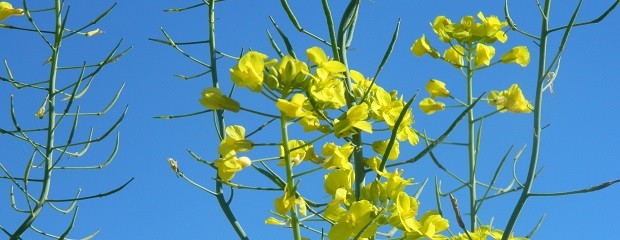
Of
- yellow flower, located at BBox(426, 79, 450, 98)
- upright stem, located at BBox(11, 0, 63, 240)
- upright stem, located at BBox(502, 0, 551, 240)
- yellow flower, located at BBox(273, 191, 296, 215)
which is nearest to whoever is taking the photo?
yellow flower, located at BBox(273, 191, 296, 215)

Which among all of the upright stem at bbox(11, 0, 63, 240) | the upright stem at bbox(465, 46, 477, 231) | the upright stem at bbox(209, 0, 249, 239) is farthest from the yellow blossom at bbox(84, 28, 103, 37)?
the upright stem at bbox(465, 46, 477, 231)

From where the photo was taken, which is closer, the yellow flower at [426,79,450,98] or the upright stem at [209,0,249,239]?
the upright stem at [209,0,249,239]

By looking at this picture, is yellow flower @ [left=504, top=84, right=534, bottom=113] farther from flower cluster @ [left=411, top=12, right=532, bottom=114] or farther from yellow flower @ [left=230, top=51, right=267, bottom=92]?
yellow flower @ [left=230, top=51, right=267, bottom=92]

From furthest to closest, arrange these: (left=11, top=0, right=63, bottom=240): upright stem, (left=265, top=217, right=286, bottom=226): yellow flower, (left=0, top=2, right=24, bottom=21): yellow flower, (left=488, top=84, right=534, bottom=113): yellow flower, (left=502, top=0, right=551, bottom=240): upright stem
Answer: (left=0, top=2, right=24, bottom=21): yellow flower
(left=488, top=84, right=534, bottom=113): yellow flower
(left=11, top=0, right=63, bottom=240): upright stem
(left=502, top=0, right=551, bottom=240): upright stem
(left=265, top=217, right=286, bottom=226): yellow flower

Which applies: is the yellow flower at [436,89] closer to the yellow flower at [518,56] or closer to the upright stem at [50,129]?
the yellow flower at [518,56]

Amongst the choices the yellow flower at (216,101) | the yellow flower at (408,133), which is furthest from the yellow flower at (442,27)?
the yellow flower at (216,101)

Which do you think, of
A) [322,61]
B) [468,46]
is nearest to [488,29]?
[468,46]
